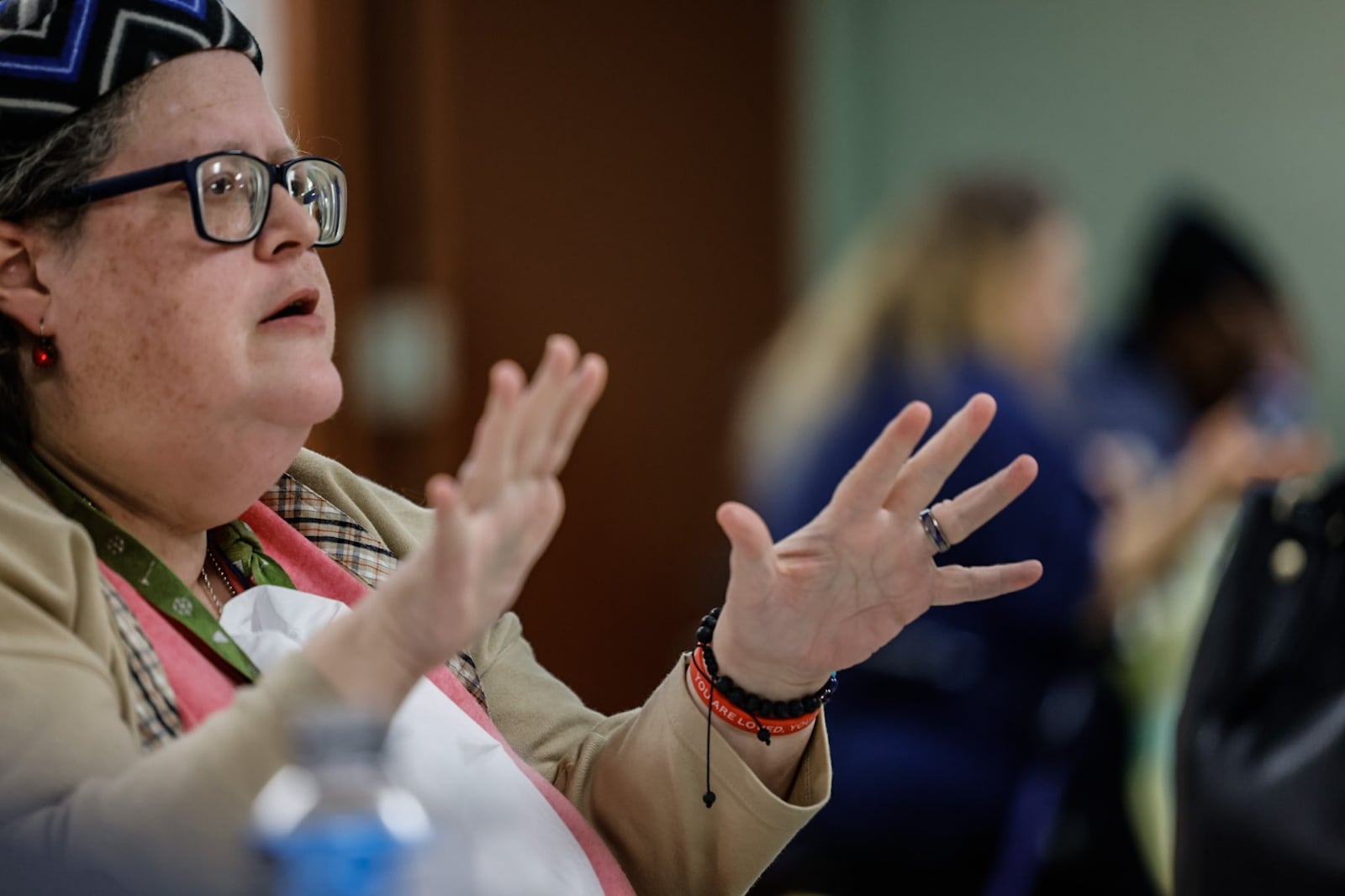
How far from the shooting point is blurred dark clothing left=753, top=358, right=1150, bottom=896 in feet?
8.22

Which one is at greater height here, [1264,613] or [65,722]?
[65,722]

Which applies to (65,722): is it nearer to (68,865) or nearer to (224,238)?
(68,865)

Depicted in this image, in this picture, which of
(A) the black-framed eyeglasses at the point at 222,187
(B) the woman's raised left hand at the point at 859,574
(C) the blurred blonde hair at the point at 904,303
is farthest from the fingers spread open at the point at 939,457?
(C) the blurred blonde hair at the point at 904,303

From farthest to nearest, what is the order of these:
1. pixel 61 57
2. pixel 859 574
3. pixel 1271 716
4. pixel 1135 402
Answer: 1. pixel 1135 402
2. pixel 1271 716
3. pixel 859 574
4. pixel 61 57

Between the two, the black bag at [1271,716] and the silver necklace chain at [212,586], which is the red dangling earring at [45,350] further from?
the black bag at [1271,716]

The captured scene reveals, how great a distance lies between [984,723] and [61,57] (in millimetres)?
1919

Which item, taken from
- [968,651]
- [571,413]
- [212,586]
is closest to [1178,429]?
[968,651]

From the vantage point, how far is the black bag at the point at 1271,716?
1355mm

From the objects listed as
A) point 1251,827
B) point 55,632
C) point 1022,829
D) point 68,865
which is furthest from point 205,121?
point 1022,829

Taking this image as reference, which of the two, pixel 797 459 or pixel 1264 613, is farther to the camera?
pixel 797 459

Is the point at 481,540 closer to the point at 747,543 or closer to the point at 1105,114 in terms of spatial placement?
the point at 747,543

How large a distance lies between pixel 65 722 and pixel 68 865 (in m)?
0.08

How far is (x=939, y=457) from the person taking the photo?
3.81ft

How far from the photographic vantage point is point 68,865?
88 cm
